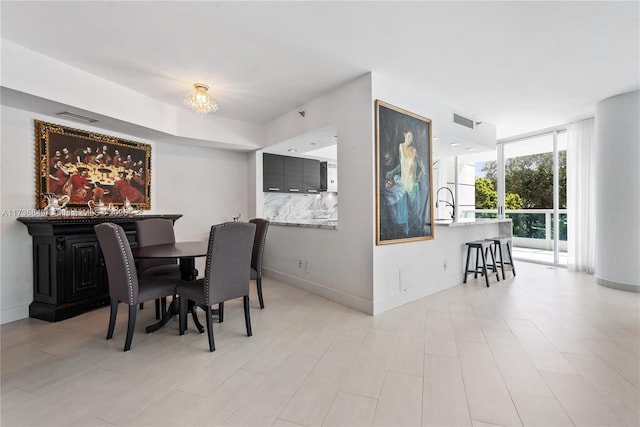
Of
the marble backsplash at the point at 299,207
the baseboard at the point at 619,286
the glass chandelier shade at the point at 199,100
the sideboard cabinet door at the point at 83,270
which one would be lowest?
the baseboard at the point at 619,286

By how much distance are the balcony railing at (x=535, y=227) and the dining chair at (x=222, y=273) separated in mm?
5710

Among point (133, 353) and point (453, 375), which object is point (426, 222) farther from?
point (133, 353)

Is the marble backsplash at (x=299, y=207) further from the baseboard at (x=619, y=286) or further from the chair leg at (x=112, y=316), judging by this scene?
the baseboard at (x=619, y=286)

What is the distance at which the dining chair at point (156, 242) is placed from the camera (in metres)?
2.88

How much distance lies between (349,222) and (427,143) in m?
1.53

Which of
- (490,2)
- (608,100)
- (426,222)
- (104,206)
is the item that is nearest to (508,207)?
(608,100)

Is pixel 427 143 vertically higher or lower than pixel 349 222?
higher

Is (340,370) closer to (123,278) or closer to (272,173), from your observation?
→ (123,278)

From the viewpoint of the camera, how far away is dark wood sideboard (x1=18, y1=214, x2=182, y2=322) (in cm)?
281

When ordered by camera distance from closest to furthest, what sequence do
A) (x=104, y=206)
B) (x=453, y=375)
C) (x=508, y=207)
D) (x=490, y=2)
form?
1. (x=453, y=375)
2. (x=490, y=2)
3. (x=104, y=206)
4. (x=508, y=207)

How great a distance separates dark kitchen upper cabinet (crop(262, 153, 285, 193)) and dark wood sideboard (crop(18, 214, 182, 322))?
252 cm

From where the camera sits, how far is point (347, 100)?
3219 mm

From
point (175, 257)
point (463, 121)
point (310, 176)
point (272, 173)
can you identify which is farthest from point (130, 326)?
point (463, 121)

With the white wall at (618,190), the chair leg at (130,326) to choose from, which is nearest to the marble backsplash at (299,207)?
the chair leg at (130,326)
